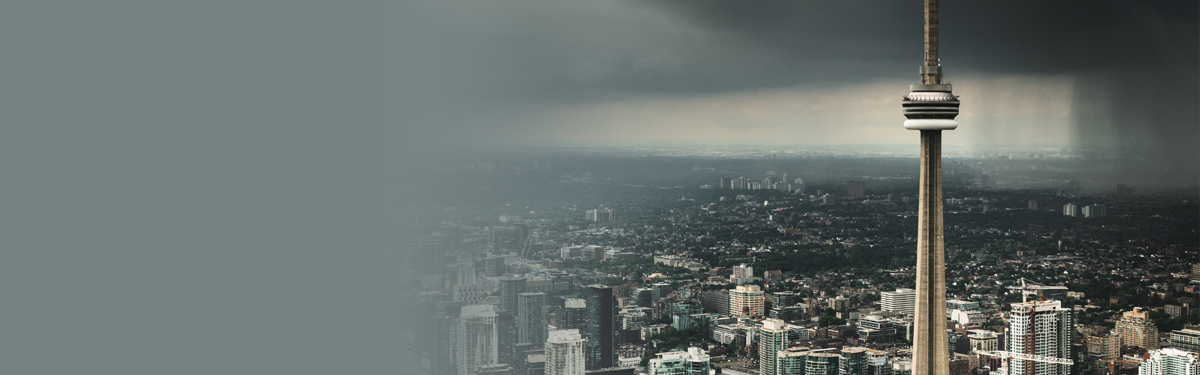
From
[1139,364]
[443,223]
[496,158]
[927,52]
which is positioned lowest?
[1139,364]

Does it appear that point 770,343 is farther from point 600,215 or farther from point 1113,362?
point 1113,362

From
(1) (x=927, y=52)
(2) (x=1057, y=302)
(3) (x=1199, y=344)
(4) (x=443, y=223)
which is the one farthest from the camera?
(2) (x=1057, y=302)

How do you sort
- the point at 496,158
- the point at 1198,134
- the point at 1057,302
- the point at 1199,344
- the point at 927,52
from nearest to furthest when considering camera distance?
the point at 927,52 → the point at 496,158 → the point at 1199,344 → the point at 1057,302 → the point at 1198,134

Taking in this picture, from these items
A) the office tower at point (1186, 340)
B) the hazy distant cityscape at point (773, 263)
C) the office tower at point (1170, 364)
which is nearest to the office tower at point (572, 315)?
the hazy distant cityscape at point (773, 263)

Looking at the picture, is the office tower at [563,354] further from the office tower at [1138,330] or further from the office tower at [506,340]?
the office tower at [1138,330]

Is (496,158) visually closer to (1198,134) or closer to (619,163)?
(619,163)

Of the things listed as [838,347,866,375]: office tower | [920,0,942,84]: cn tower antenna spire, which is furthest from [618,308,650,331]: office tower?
[920,0,942,84]: cn tower antenna spire

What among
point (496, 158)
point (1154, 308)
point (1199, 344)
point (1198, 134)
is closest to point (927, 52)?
point (496, 158)
